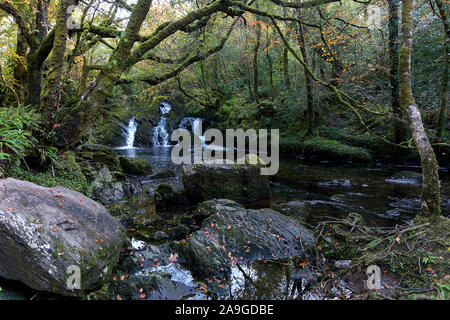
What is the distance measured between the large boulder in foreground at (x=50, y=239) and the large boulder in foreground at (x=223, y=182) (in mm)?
3825

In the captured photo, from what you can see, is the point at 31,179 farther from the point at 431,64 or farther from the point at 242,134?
the point at 431,64

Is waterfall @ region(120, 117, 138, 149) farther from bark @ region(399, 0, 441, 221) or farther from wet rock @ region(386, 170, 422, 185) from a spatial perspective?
bark @ region(399, 0, 441, 221)

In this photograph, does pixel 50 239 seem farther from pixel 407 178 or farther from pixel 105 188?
pixel 407 178

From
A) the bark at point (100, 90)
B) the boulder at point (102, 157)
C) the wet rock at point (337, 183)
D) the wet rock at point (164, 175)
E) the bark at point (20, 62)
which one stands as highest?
the bark at point (20, 62)

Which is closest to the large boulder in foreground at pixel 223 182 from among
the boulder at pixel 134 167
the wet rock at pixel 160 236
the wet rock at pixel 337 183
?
the wet rock at pixel 160 236

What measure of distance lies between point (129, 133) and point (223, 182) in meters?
14.5

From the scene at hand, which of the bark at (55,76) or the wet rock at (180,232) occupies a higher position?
the bark at (55,76)

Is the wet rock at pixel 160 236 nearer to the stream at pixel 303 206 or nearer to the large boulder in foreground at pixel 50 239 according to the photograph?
the stream at pixel 303 206

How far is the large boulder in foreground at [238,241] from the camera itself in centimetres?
425

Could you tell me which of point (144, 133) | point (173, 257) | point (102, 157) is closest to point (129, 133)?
point (144, 133)

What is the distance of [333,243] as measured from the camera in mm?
4785
